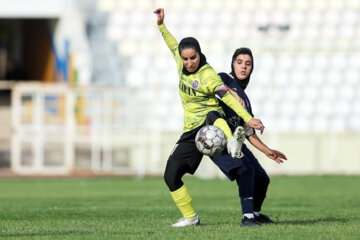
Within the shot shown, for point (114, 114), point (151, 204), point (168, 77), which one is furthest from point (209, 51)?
point (151, 204)

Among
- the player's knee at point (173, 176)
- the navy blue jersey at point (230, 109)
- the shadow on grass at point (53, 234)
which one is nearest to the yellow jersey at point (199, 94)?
the navy blue jersey at point (230, 109)

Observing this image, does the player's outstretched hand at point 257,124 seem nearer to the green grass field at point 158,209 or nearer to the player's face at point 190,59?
the player's face at point 190,59

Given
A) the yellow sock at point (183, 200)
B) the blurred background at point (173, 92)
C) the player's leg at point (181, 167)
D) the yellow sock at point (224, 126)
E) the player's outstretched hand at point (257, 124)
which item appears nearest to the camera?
the player's outstretched hand at point (257, 124)

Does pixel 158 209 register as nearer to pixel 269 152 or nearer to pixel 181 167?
pixel 181 167

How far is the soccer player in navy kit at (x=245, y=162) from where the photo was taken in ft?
27.6

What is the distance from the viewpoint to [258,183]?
29.5ft

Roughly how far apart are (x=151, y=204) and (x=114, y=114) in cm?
890

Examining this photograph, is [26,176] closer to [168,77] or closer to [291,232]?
[168,77]

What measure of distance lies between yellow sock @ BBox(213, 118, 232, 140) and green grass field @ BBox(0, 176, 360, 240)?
2.93 ft

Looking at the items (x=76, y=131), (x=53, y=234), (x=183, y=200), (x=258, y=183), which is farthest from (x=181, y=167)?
(x=76, y=131)

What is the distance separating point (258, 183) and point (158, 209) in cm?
264

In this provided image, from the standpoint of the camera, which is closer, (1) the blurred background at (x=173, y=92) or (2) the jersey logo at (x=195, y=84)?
(2) the jersey logo at (x=195, y=84)

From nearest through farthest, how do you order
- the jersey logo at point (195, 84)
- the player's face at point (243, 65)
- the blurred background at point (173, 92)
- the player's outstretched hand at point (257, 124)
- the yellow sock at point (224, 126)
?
the player's outstretched hand at point (257, 124)
the yellow sock at point (224, 126)
the jersey logo at point (195, 84)
the player's face at point (243, 65)
the blurred background at point (173, 92)

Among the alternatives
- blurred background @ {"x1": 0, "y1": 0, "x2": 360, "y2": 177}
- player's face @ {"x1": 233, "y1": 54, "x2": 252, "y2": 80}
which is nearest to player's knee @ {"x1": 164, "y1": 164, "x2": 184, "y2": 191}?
player's face @ {"x1": 233, "y1": 54, "x2": 252, "y2": 80}
